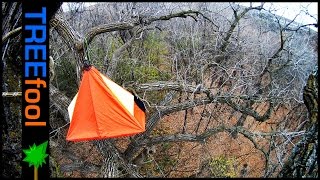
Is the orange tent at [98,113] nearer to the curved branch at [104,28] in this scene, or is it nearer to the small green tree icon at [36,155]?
the small green tree icon at [36,155]

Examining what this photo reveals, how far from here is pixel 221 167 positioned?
7.53 meters

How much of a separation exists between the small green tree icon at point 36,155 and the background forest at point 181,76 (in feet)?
3.54

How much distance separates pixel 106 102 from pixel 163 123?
6.18m

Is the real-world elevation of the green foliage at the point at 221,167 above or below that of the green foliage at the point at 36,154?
below

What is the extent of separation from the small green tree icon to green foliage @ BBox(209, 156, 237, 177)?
14.6ft

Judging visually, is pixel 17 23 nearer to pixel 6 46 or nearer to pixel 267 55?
pixel 6 46

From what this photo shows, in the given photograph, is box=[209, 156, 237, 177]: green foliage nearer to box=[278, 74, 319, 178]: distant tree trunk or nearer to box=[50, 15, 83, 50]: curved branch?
box=[50, 15, 83, 50]: curved branch

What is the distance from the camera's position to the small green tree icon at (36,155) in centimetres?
349

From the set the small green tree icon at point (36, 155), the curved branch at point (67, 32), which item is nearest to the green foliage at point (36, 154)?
the small green tree icon at point (36, 155)

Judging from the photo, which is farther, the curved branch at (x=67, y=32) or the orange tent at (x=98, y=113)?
the curved branch at (x=67, y=32)

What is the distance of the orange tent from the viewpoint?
400 centimetres

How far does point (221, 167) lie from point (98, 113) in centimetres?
422

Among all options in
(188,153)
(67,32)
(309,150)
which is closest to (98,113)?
(67,32)

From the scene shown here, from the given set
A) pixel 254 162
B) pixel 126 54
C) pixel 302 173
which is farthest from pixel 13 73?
pixel 254 162
